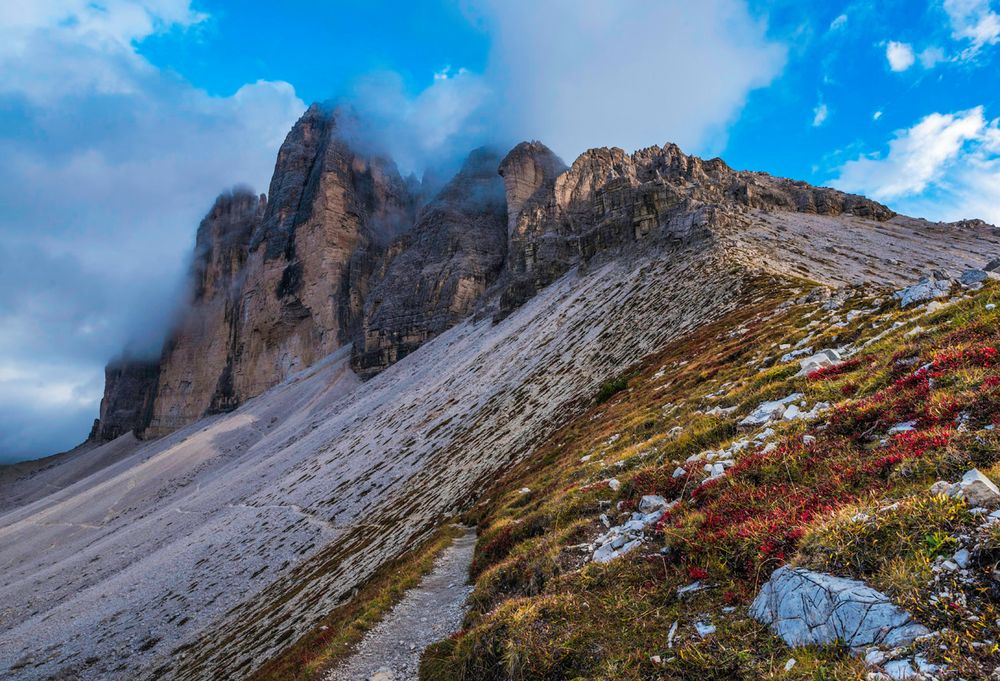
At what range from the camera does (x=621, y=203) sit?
6669 cm

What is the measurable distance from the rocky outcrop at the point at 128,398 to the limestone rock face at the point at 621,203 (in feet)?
507

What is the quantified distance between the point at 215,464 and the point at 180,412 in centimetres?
9524

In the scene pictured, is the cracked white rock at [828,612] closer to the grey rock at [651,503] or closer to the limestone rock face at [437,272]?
the grey rock at [651,503]

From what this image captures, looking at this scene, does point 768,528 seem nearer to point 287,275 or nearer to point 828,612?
point 828,612

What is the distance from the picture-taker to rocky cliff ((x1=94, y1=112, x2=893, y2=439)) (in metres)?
72.8

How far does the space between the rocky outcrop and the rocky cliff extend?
1.17m

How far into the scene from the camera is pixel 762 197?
7194 cm

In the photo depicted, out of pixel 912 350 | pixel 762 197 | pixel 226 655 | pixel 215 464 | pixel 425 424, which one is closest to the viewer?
pixel 912 350

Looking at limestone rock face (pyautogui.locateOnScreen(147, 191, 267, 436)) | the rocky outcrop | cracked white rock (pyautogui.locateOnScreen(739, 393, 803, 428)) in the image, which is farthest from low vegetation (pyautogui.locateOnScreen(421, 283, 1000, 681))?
the rocky outcrop

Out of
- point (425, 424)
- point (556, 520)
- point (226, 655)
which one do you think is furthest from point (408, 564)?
point (425, 424)

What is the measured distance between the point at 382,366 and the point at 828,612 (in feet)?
341

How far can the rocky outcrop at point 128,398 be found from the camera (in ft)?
586

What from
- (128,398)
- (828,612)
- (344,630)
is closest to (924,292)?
(828,612)

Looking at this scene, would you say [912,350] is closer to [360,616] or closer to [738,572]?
[738,572]
